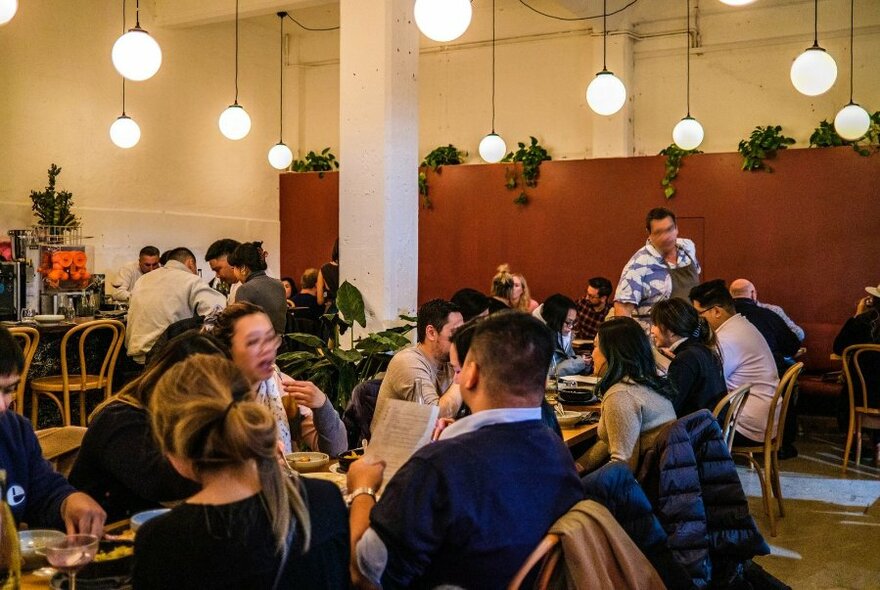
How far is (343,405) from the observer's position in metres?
5.21

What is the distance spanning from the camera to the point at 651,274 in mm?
5906

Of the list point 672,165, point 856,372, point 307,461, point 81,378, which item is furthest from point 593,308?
point 307,461

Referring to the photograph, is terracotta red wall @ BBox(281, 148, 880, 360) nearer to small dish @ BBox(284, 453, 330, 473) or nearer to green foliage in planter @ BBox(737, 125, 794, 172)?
green foliage in planter @ BBox(737, 125, 794, 172)

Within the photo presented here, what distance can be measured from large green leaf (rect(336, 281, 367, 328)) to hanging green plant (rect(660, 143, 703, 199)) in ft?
15.1

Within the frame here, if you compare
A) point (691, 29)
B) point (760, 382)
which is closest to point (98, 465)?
point (760, 382)

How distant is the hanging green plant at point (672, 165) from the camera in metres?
9.02

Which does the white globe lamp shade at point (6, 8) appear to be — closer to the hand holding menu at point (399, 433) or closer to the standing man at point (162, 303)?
the standing man at point (162, 303)

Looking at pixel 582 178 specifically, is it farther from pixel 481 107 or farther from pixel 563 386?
pixel 563 386

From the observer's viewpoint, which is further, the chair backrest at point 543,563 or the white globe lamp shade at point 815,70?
the white globe lamp shade at point 815,70

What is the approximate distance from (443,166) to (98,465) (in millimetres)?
8286

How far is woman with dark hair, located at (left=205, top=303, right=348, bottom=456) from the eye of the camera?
9.84 feet

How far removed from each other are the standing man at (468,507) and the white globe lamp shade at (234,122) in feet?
24.9

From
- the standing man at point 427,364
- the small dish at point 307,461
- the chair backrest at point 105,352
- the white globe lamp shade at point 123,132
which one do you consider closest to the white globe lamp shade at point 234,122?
the white globe lamp shade at point 123,132

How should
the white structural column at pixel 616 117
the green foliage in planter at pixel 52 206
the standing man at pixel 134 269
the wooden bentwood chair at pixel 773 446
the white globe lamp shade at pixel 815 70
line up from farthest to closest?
the white structural column at pixel 616 117 → the standing man at pixel 134 269 → the green foliage in planter at pixel 52 206 → the white globe lamp shade at pixel 815 70 → the wooden bentwood chair at pixel 773 446
